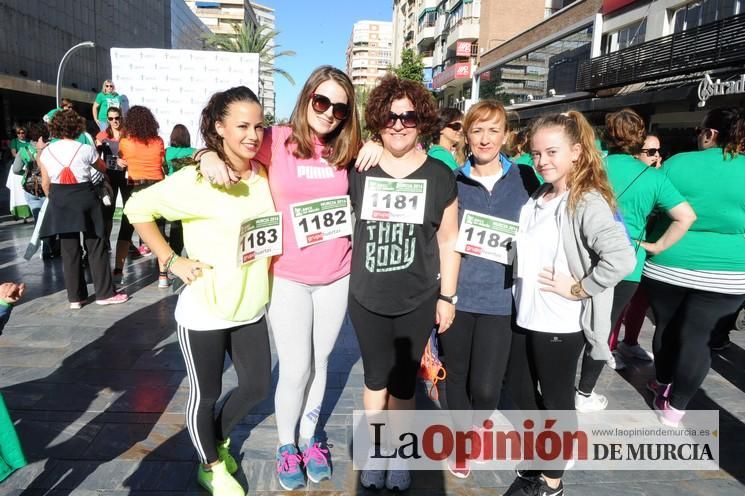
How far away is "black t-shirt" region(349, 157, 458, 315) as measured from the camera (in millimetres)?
2475

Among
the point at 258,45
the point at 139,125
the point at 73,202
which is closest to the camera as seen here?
the point at 73,202

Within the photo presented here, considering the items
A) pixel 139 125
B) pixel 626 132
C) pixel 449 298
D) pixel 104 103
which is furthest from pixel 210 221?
pixel 104 103

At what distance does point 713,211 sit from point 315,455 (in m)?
2.78

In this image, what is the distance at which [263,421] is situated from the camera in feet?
10.9

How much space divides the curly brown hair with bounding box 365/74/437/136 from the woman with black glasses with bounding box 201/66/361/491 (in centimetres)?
10

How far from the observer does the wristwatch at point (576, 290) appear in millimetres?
2354

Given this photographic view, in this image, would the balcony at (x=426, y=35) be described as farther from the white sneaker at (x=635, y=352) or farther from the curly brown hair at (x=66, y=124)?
the white sneaker at (x=635, y=352)

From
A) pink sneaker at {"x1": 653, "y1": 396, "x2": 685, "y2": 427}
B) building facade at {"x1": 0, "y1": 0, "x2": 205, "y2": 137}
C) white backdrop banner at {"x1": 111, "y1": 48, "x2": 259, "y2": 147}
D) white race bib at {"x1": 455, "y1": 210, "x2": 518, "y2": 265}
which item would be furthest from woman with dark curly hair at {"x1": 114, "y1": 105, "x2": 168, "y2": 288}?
building facade at {"x1": 0, "y1": 0, "x2": 205, "y2": 137}

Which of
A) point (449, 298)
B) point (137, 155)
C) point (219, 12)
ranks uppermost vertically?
point (219, 12)

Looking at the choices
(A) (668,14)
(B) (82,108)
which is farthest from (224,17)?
(A) (668,14)

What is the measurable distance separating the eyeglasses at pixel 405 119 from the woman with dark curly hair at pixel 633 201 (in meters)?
1.39

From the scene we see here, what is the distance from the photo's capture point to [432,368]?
144 inches

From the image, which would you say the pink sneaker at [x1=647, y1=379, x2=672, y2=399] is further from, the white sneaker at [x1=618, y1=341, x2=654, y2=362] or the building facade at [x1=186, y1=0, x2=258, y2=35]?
the building facade at [x1=186, y1=0, x2=258, y2=35]

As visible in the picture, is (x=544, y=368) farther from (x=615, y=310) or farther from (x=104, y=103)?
(x=104, y=103)
